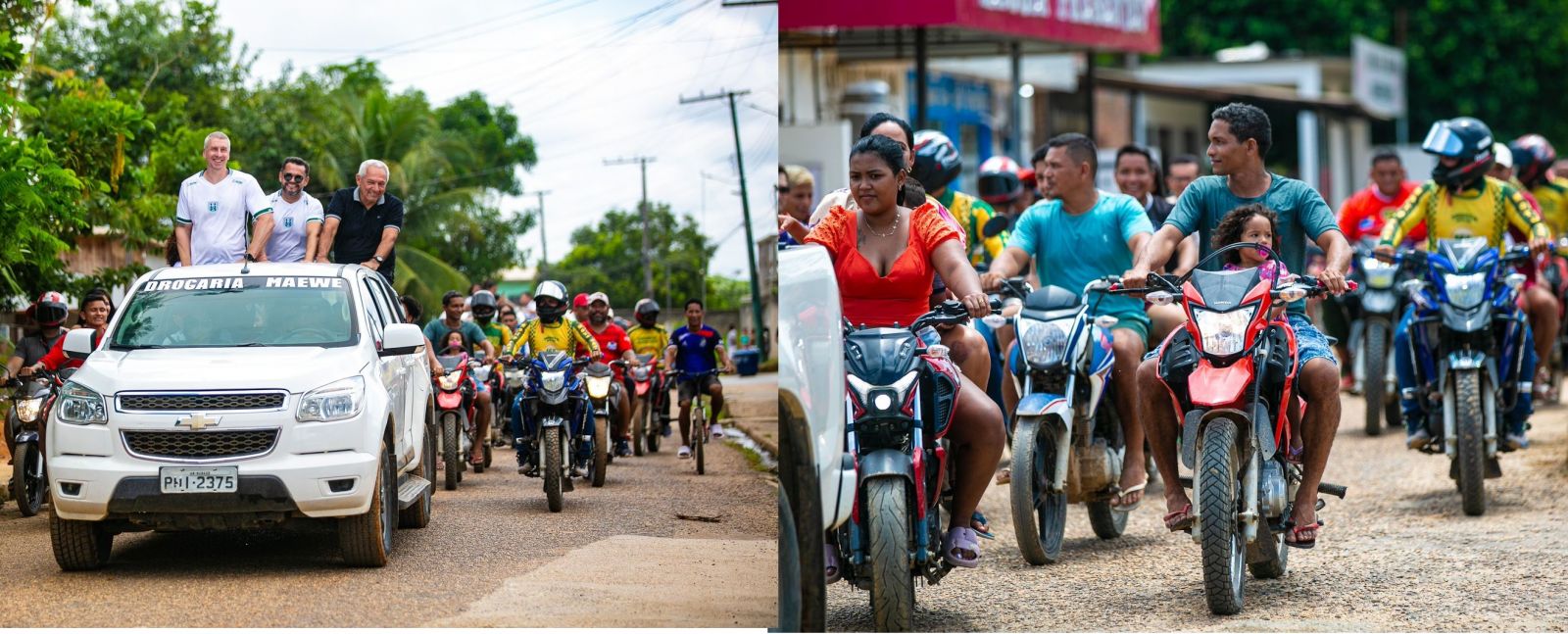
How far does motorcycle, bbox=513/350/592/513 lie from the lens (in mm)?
5859

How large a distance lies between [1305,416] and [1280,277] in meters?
0.57

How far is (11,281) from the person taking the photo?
22.7ft

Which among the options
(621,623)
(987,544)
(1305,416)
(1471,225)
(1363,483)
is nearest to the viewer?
(621,623)

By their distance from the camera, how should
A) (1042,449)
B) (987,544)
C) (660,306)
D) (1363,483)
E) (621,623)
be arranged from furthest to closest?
(1363,483)
(987,544)
(1042,449)
(660,306)
(621,623)

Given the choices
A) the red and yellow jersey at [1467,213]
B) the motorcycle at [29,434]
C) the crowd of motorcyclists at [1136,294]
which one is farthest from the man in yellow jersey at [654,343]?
the red and yellow jersey at [1467,213]

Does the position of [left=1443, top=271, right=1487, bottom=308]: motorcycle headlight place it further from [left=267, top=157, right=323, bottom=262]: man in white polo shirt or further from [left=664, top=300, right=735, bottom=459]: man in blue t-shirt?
[left=267, top=157, right=323, bottom=262]: man in white polo shirt

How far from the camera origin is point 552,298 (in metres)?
6.27

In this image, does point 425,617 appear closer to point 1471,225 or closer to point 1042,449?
point 1042,449

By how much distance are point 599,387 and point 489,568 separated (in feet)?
2.48

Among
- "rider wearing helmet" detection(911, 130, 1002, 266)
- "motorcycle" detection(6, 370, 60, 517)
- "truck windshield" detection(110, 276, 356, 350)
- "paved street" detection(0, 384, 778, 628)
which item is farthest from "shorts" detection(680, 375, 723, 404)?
"rider wearing helmet" detection(911, 130, 1002, 266)

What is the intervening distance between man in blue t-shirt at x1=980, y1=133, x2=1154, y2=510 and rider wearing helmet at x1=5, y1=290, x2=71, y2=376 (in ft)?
12.2

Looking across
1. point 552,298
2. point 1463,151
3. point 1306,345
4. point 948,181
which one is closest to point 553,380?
point 552,298

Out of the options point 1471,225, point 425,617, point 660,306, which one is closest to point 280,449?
point 425,617

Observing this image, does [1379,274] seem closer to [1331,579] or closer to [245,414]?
[1331,579]
